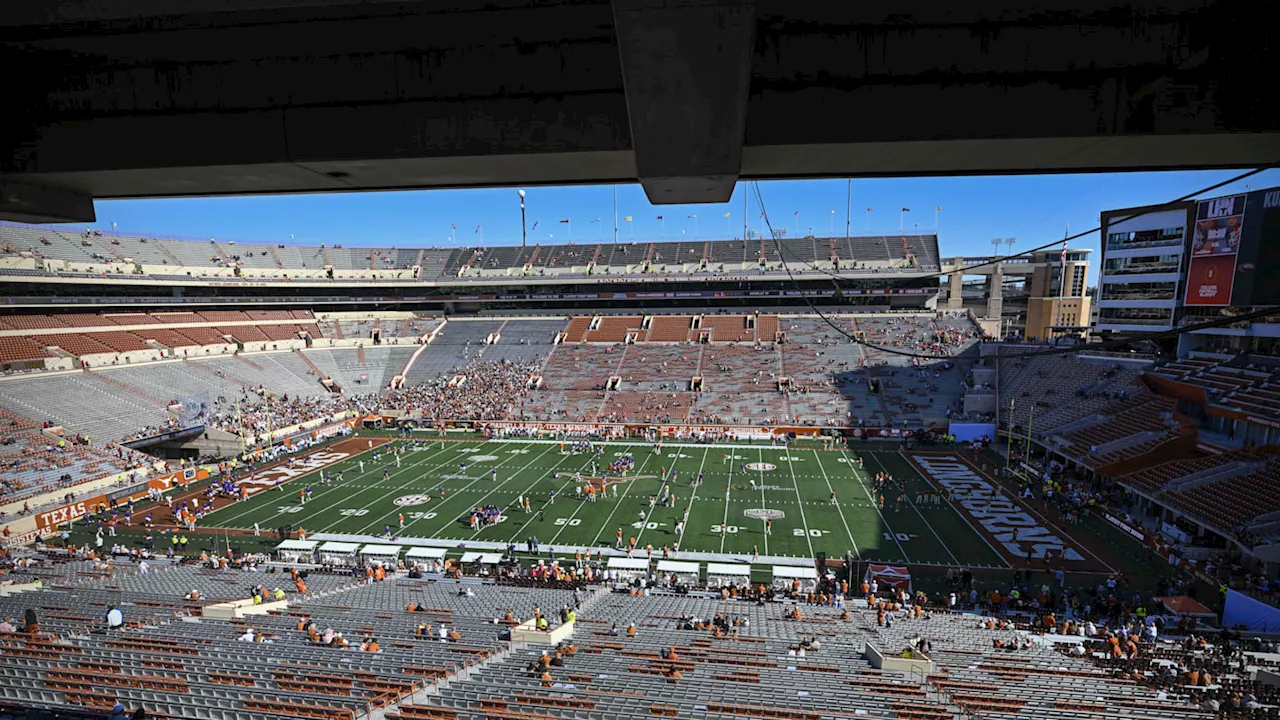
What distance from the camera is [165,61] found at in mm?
3287

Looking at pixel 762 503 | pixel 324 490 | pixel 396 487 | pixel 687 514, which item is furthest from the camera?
pixel 396 487

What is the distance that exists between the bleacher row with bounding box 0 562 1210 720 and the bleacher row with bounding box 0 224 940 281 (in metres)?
43.9

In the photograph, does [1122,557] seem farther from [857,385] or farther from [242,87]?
[242,87]

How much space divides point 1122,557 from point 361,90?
24.6m

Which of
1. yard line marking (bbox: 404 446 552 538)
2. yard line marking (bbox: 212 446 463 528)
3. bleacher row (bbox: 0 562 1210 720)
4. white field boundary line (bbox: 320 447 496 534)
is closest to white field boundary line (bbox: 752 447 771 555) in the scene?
bleacher row (bbox: 0 562 1210 720)

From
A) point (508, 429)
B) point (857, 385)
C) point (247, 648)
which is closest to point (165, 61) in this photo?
point (247, 648)

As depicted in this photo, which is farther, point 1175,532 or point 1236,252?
point 1236,252

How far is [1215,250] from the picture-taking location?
86.6 feet

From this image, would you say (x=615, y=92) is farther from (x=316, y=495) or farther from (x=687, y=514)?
(x=316, y=495)

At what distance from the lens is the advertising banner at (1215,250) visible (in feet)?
83.2

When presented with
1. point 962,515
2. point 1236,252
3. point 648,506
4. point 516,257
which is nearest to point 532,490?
point 648,506

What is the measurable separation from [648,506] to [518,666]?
1390cm

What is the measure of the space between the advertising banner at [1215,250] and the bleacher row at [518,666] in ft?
75.9

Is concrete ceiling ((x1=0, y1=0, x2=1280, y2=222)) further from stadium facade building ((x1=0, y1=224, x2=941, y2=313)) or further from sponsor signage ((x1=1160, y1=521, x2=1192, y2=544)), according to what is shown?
stadium facade building ((x1=0, y1=224, x2=941, y2=313))
